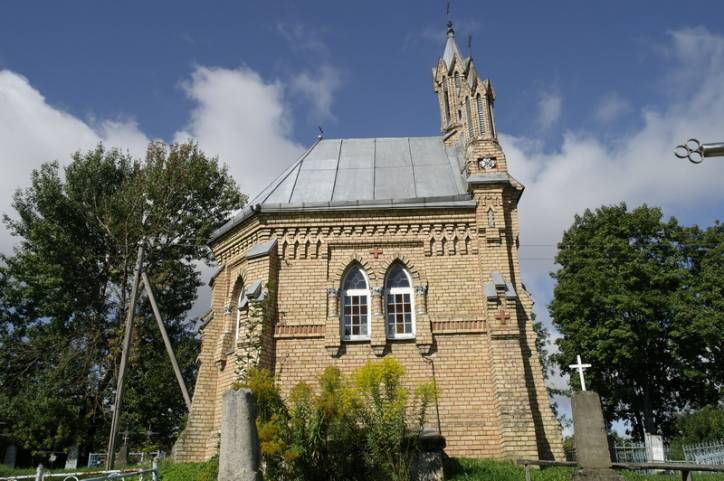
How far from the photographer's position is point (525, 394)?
12883 mm

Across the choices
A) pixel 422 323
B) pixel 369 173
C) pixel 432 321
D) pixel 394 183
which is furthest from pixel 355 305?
pixel 369 173

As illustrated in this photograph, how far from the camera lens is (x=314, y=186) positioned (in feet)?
55.4

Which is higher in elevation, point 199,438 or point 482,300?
point 482,300

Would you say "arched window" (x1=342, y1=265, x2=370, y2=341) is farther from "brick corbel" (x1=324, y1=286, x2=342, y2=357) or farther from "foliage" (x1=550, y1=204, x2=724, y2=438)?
"foliage" (x1=550, y1=204, x2=724, y2=438)

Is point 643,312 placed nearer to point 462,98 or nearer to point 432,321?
point 462,98

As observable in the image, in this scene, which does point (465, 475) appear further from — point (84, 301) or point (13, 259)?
point (13, 259)

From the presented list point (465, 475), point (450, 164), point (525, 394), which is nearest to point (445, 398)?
point (525, 394)

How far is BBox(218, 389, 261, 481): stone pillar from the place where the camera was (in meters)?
6.45

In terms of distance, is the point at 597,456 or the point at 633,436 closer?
the point at 597,456

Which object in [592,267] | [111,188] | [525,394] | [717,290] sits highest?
[111,188]

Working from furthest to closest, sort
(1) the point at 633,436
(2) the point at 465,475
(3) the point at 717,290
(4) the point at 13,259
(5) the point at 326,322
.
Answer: (1) the point at 633,436 → (4) the point at 13,259 → (3) the point at 717,290 → (5) the point at 326,322 → (2) the point at 465,475

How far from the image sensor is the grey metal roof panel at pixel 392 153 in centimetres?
1797

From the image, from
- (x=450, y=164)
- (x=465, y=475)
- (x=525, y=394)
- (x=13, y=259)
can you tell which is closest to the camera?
(x=465, y=475)

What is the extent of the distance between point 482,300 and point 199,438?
8326 millimetres
